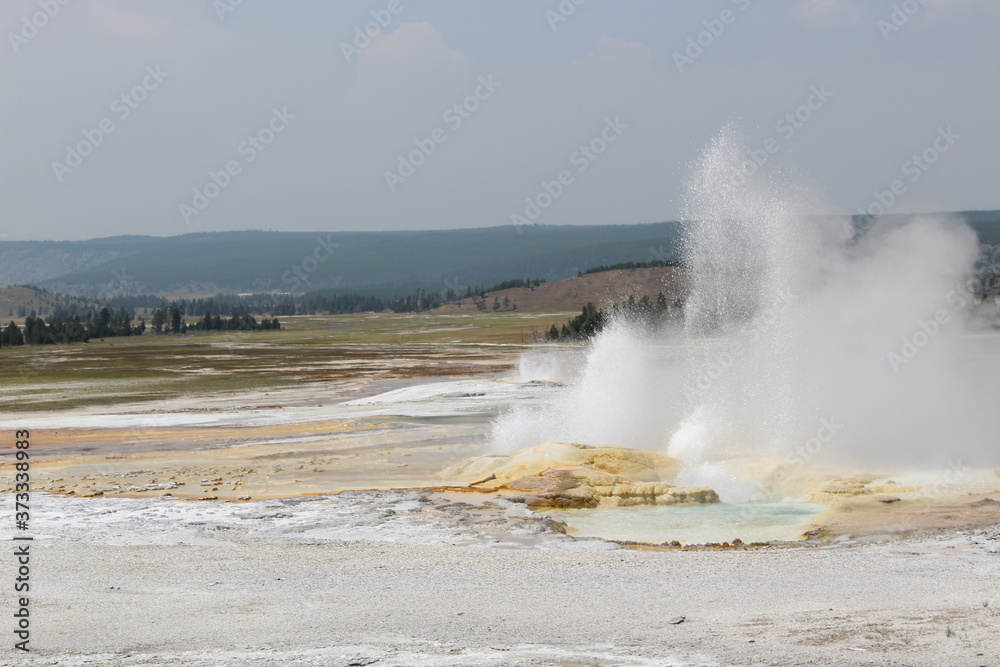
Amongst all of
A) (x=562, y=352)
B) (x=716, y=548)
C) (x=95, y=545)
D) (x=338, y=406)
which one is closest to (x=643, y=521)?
(x=716, y=548)

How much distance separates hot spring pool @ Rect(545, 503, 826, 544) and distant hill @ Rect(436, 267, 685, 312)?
139m

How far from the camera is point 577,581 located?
45.6 feet

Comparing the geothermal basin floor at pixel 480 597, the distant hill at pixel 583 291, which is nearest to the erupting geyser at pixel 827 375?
the geothermal basin floor at pixel 480 597

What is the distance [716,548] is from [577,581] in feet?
10.6

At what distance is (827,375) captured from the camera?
1047 inches

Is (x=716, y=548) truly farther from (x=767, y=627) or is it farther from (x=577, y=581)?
(x=767, y=627)

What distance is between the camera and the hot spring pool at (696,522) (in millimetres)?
17266

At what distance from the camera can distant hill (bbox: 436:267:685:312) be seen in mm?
165375
